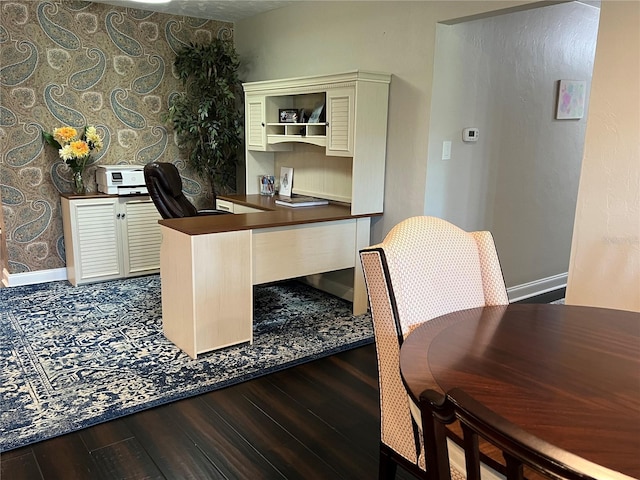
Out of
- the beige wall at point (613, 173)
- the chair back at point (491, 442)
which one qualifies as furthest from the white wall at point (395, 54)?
the chair back at point (491, 442)

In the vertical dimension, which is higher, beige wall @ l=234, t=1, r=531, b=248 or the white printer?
beige wall @ l=234, t=1, r=531, b=248

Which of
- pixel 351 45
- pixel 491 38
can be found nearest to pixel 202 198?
pixel 351 45

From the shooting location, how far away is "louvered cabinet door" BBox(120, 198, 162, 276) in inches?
171

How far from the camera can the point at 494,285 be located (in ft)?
5.62

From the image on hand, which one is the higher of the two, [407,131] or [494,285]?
[407,131]

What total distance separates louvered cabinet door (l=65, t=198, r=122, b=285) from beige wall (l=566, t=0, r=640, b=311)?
3530mm

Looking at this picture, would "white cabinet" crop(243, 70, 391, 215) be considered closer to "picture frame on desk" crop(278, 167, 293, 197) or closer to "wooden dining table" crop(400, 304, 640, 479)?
"picture frame on desk" crop(278, 167, 293, 197)

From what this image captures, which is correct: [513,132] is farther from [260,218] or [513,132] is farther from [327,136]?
[260,218]

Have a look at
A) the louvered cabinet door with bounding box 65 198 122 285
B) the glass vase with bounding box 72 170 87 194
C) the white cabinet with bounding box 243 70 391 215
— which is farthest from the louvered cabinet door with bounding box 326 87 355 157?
the glass vase with bounding box 72 170 87 194

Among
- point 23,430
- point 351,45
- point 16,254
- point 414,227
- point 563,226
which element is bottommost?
point 23,430

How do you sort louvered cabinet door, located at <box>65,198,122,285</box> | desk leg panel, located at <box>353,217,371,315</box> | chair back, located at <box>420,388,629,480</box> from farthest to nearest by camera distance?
louvered cabinet door, located at <box>65,198,122,285</box> → desk leg panel, located at <box>353,217,371,315</box> → chair back, located at <box>420,388,629,480</box>

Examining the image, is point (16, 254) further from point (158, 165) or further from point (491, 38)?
point (491, 38)

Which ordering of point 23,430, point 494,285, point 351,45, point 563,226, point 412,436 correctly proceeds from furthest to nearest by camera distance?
1. point 563,226
2. point 351,45
3. point 23,430
4. point 494,285
5. point 412,436

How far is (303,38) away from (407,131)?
1.42 metres
